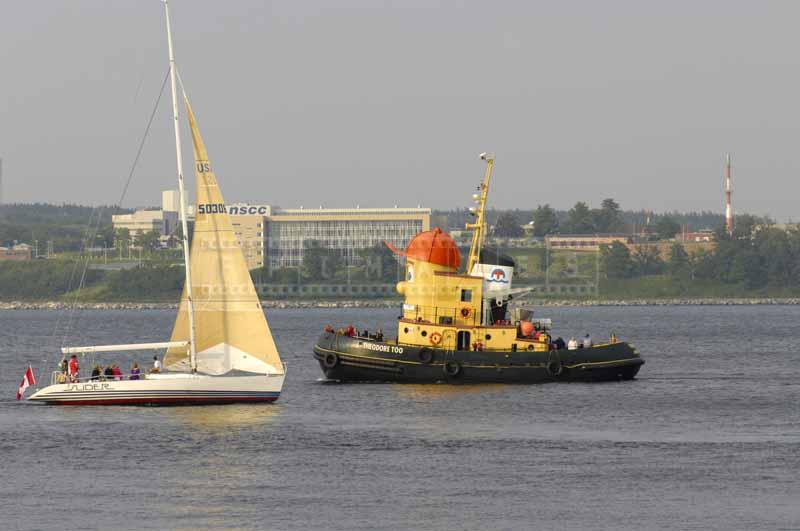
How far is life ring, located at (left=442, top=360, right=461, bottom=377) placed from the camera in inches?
2913

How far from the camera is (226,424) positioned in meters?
58.0

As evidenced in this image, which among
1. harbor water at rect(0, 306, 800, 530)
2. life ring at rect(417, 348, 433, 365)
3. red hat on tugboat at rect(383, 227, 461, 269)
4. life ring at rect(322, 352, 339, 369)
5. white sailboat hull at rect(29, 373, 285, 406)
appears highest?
red hat on tugboat at rect(383, 227, 461, 269)

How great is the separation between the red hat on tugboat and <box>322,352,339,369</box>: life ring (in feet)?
20.4

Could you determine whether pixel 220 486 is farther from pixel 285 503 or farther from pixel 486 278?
pixel 486 278

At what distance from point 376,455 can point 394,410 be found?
13110 millimetres

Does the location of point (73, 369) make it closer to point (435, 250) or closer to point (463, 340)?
point (463, 340)

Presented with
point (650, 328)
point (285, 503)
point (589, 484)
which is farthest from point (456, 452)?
point (650, 328)

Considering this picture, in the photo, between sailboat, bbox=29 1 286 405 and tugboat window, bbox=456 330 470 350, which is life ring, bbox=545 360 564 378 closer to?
tugboat window, bbox=456 330 470 350

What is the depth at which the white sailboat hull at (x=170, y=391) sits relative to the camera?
60812 mm

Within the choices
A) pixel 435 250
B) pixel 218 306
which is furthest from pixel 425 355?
pixel 218 306

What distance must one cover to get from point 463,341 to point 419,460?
2389 cm

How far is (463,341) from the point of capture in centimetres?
7475

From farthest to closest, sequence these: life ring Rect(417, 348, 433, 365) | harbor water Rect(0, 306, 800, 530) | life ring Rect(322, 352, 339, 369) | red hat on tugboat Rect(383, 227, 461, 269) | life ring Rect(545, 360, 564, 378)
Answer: life ring Rect(322, 352, 339, 369), red hat on tugboat Rect(383, 227, 461, 269), life ring Rect(545, 360, 564, 378), life ring Rect(417, 348, 433, 365), harbor water Rect(0, 306, 800, 530)

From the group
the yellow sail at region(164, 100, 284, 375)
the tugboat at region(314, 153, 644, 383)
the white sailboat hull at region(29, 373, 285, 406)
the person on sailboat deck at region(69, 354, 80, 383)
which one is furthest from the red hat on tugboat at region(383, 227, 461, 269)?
the person on sailboat deck at region(69, 354, 80, 383)
